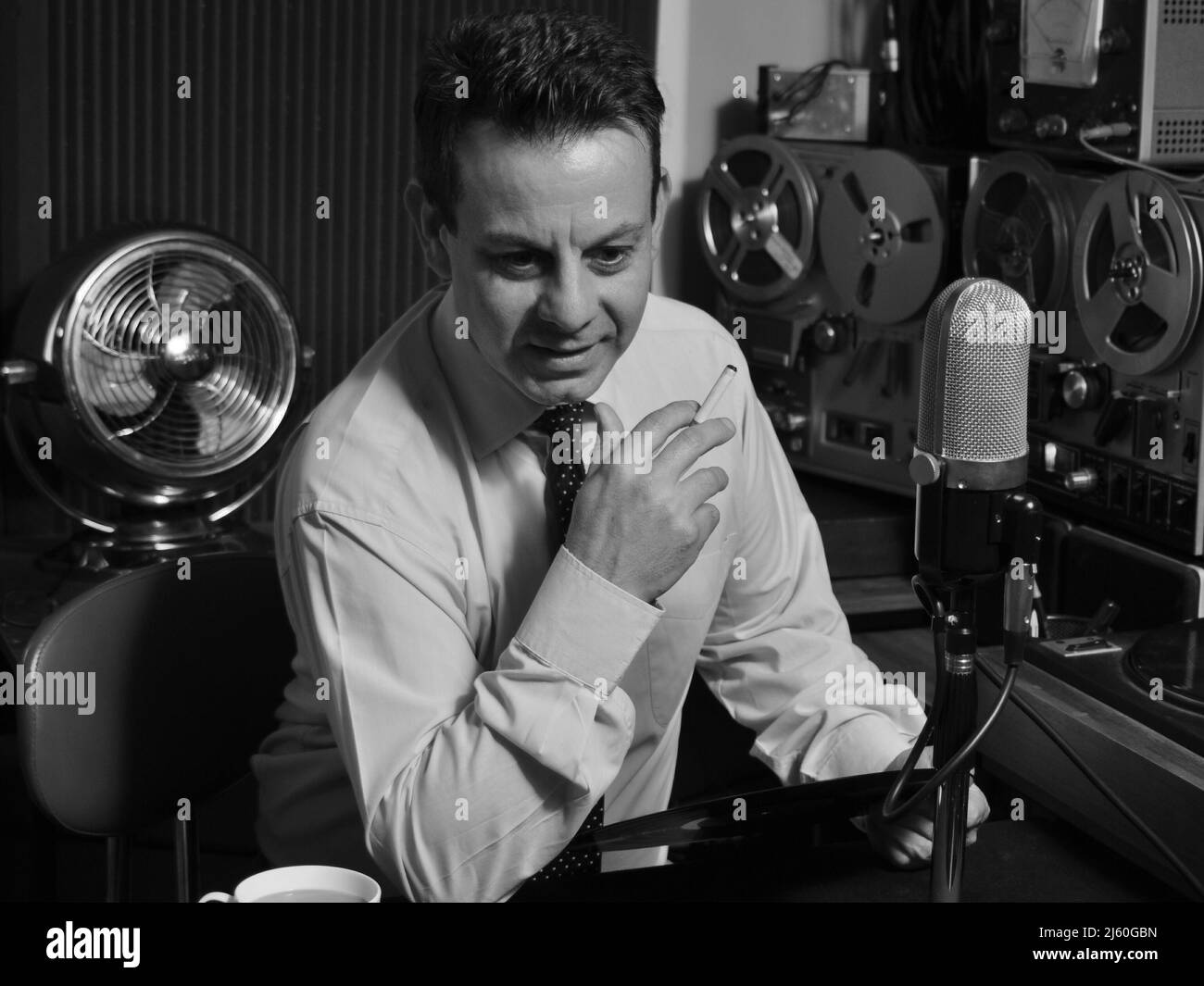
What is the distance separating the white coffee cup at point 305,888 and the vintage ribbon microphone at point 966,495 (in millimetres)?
328

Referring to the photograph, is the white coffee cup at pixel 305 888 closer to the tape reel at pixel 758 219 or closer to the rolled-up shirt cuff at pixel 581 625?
the rolled-up shirt cuff at pixel 581 625

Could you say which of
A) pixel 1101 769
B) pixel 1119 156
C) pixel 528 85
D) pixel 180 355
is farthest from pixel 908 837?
pixel 180 355

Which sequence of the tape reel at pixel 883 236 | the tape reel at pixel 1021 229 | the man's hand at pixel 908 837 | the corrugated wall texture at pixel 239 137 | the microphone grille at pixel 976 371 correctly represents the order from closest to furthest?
the microphone grille at pixel 976 371 < the man's hand at pixel 908 837 < the tape reel at pixel 1021 229 < the tape reel at pixel 883 236 < the corrugated wall texture at pixel 239 137

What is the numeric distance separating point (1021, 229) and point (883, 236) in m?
0.24

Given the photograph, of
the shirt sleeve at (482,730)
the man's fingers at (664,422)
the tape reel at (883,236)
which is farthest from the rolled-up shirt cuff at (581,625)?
the tape reel at (883,236)

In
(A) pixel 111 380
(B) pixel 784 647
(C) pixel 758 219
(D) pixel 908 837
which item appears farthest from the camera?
(C) pixel 758 219

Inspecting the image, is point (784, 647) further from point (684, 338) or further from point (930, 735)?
point (930, 735)

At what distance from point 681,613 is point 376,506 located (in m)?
0.35

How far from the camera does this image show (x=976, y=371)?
86cm

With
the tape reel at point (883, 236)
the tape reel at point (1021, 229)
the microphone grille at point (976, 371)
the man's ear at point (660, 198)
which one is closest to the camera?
the microphone grille at point (976, 371)

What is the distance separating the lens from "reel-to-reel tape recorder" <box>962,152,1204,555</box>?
175 cm

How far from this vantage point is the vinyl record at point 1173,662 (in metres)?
1.26

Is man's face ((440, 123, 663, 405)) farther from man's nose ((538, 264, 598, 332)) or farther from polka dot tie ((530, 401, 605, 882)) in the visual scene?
polka dot tie ((530, 401, 605, 882))
